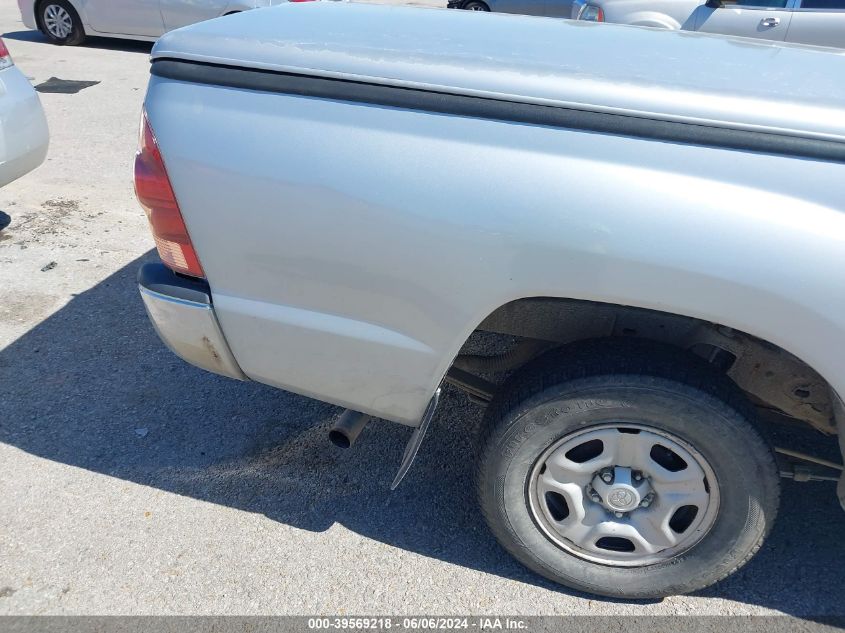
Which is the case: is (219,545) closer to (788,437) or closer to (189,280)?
(189,280)

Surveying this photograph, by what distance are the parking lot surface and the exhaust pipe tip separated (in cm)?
45

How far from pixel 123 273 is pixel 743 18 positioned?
551cm

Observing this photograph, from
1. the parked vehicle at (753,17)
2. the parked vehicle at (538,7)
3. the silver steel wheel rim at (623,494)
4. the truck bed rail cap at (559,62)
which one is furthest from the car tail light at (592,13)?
the silver steel wheel rim at (623,494)

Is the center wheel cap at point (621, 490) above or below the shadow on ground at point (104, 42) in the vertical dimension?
above

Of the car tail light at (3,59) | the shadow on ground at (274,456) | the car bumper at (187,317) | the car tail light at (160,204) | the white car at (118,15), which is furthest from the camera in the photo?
the white car at (118,15)

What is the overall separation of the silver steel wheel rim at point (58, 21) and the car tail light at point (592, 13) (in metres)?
7.29

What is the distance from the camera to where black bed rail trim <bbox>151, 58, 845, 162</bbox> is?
5.67ft

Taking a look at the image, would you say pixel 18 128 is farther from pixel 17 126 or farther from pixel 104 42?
pixel 104 42

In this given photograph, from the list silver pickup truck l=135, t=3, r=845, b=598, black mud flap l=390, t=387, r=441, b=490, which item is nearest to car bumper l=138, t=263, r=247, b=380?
silver pickup truck l=135, t=3, r=845, b=598

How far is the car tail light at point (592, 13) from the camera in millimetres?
7086

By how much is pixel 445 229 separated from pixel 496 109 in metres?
0.34

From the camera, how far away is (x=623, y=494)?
220 cm

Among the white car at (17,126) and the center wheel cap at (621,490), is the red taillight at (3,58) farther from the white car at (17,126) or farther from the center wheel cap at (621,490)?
the center wheel cap at (621,490)

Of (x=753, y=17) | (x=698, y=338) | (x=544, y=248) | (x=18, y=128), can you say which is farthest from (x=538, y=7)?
(x=544, y=248)
